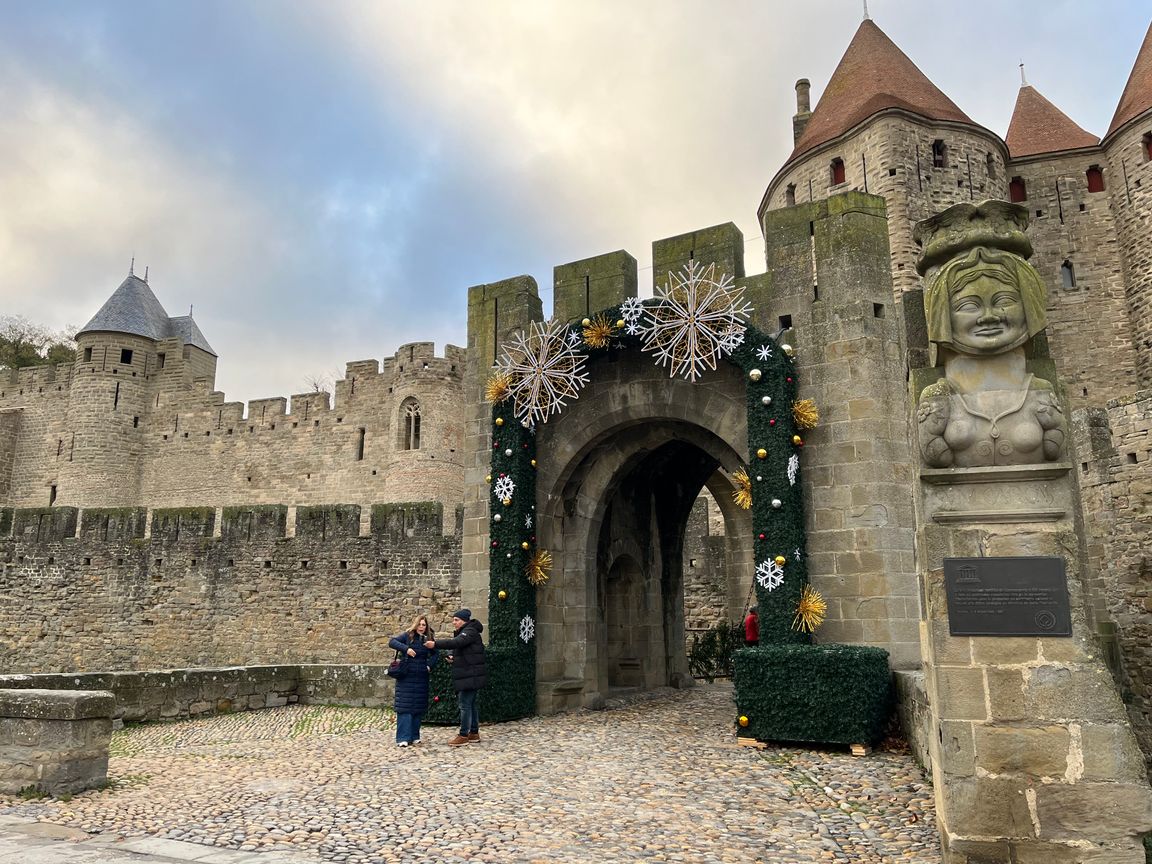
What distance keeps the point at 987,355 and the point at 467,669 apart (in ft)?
17.8

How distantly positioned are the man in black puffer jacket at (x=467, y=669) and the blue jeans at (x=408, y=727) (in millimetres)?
327

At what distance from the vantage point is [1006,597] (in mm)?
3711

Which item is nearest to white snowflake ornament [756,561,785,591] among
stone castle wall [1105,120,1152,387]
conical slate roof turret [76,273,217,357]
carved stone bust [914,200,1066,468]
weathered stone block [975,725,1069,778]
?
carved stone bust [914,200,1066,468]

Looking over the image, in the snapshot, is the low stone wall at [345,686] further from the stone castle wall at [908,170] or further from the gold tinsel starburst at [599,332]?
the stone castle wall at [908,170]

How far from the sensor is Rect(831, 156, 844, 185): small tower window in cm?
2434

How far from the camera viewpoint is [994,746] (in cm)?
362

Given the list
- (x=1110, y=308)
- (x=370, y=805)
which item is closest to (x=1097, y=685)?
(x=370, y=805)

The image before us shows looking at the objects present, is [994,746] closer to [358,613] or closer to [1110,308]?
[358,613]

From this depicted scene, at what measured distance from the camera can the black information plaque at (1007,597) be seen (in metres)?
3.64

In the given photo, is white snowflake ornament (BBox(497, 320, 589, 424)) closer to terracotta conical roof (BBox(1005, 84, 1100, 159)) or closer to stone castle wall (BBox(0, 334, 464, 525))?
stone castle wall (BBox(0, 334, 464, 525))

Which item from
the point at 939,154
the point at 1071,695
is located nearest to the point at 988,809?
the point at 1071,695

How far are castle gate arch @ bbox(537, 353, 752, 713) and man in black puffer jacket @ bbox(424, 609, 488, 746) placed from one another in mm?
1732

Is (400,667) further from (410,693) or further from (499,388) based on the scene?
(499,388)

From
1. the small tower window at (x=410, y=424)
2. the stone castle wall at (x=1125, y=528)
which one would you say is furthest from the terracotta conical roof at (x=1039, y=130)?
the small tower window at (x=410, y=424)
